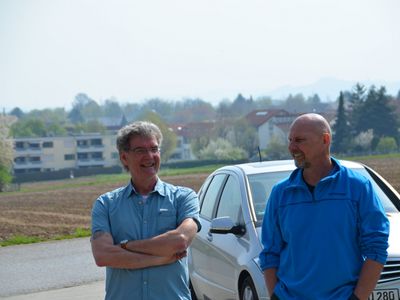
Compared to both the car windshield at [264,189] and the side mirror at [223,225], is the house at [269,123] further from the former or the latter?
the side mirror at [223,225]

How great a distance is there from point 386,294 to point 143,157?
7.60 feet

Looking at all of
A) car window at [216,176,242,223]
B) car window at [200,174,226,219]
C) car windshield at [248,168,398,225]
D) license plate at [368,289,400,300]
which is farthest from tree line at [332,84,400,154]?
license plate at [368,289,400,300]

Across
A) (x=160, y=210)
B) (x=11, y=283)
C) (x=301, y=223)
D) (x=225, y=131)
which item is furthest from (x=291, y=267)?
(x=225, y=131)

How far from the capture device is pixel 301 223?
409 cm

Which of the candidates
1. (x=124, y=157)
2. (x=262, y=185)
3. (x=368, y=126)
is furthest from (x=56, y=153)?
(x=124, y=157)

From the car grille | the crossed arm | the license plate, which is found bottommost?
the license plate

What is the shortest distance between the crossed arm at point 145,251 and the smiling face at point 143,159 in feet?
1.09

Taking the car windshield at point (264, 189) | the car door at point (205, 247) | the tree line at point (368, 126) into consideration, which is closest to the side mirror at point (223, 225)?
the car windshield at point (264, 189)

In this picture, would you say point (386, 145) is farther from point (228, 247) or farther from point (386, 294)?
point (386, 294)

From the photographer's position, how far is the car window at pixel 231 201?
25.5 feet

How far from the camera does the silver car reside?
22.8ft

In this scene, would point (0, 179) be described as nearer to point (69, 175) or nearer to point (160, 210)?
point (69, 175)

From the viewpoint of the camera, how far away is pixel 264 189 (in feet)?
25.8

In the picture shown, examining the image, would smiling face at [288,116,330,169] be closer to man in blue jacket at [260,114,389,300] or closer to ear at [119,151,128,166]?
man in blue jacket at [260,114,389,300]
